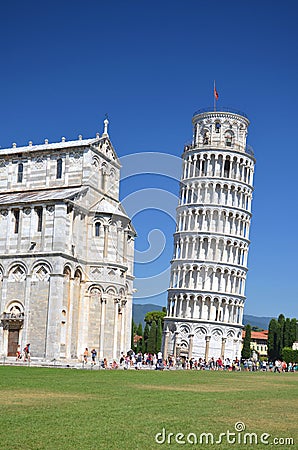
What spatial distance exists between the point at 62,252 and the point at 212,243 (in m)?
43.8

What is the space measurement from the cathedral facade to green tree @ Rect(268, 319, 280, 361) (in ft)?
166

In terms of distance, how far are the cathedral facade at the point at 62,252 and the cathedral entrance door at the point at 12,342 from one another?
3.1 inches

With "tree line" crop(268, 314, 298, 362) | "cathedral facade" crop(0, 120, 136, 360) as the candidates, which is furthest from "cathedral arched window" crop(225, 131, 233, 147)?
"cathedral facade" crop(0, 120, 136, 360)

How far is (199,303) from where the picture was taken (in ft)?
298

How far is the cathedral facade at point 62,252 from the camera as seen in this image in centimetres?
5144

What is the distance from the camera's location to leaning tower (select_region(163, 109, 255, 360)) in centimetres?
9006

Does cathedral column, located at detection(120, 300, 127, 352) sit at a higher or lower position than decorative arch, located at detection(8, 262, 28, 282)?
lower

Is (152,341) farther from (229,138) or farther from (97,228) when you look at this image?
(97,228)

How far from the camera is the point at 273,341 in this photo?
10594 centimetres

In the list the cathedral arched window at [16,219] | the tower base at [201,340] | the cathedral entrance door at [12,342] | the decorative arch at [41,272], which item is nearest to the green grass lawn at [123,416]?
the decorative arch at [41,272]

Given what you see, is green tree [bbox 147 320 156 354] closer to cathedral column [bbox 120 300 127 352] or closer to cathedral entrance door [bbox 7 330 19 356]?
cathedral column [bbox 120 300 127 352]

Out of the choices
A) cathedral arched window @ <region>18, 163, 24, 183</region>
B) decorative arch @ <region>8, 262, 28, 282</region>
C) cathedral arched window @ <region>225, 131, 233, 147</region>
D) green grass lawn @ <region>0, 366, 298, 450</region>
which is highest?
cathedral arched window @ <region>225, 131, 233, 147</region>

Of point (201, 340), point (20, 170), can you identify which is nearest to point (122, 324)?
point (20, 170)

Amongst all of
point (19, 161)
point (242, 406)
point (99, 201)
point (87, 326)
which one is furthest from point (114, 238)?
point (242, 406)
